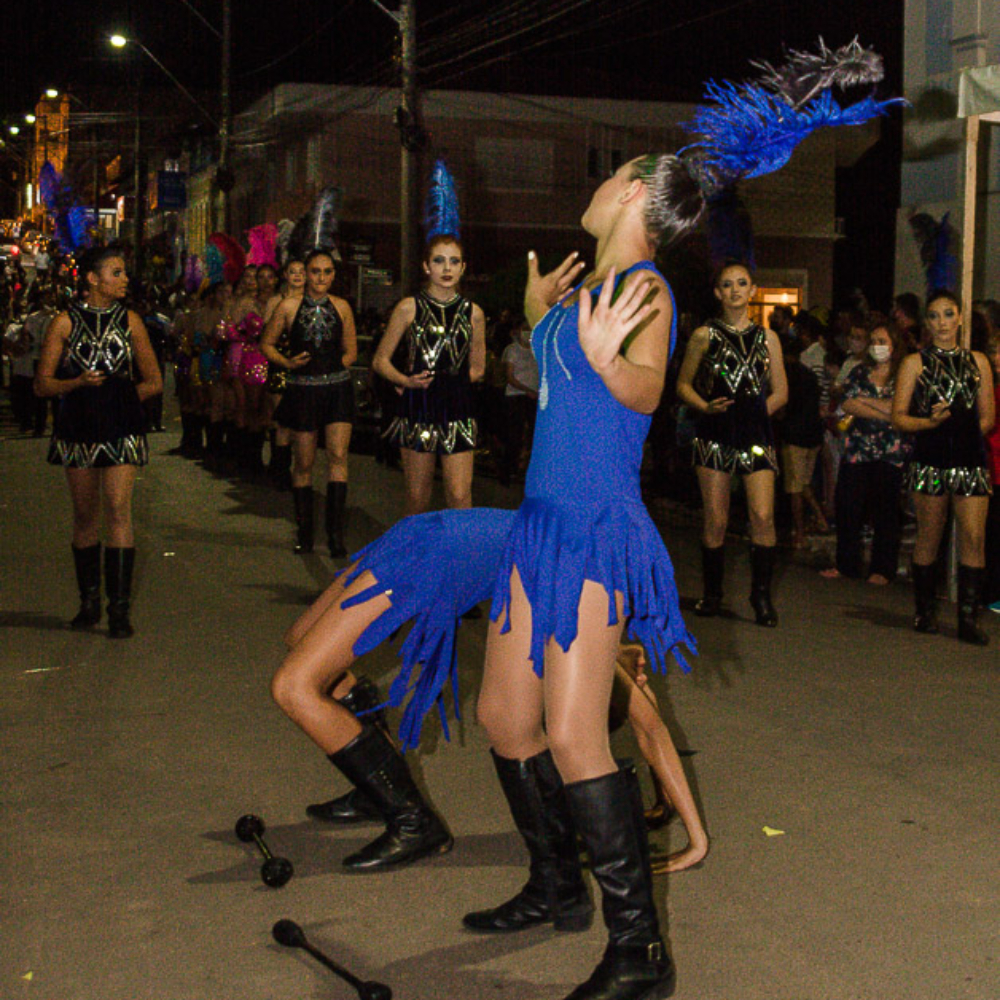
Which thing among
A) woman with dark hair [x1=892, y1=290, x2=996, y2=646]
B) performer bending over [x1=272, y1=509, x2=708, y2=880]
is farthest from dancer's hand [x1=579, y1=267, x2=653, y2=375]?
woman with dark hair [x1=892, y1=290, x2=996, y2=646]

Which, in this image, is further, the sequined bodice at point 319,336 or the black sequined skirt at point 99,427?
the sequined bodice at point 319,336

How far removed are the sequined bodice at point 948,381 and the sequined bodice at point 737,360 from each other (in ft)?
2.88

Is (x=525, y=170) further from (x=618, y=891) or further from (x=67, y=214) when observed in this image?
(x=618, y=891)

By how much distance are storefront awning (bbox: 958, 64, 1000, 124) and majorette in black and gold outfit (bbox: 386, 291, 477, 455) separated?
3232 mm

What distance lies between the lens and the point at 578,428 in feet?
11.6

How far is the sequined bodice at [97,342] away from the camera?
7.90m

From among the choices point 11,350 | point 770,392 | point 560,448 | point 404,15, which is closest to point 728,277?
point 770,392

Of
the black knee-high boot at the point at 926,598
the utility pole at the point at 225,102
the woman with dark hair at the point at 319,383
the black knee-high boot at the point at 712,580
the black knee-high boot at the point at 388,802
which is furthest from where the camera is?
the utility pole at the point at 225,102

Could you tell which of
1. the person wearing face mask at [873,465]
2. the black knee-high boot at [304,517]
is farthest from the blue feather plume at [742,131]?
the black knee-high boot at [304,517]

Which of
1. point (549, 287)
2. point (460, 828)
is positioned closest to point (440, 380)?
point (460, 828)

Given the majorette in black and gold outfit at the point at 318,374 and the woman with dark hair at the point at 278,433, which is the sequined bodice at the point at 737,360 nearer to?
the majorette in black and gold outfit at the point at 318,374

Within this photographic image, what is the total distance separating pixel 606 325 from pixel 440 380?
5.47 meters

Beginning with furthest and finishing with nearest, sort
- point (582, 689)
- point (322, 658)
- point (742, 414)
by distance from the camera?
point (742, 414) → point (322, 658) → point (582, 689)

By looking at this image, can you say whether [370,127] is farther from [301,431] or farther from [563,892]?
[563,892]
